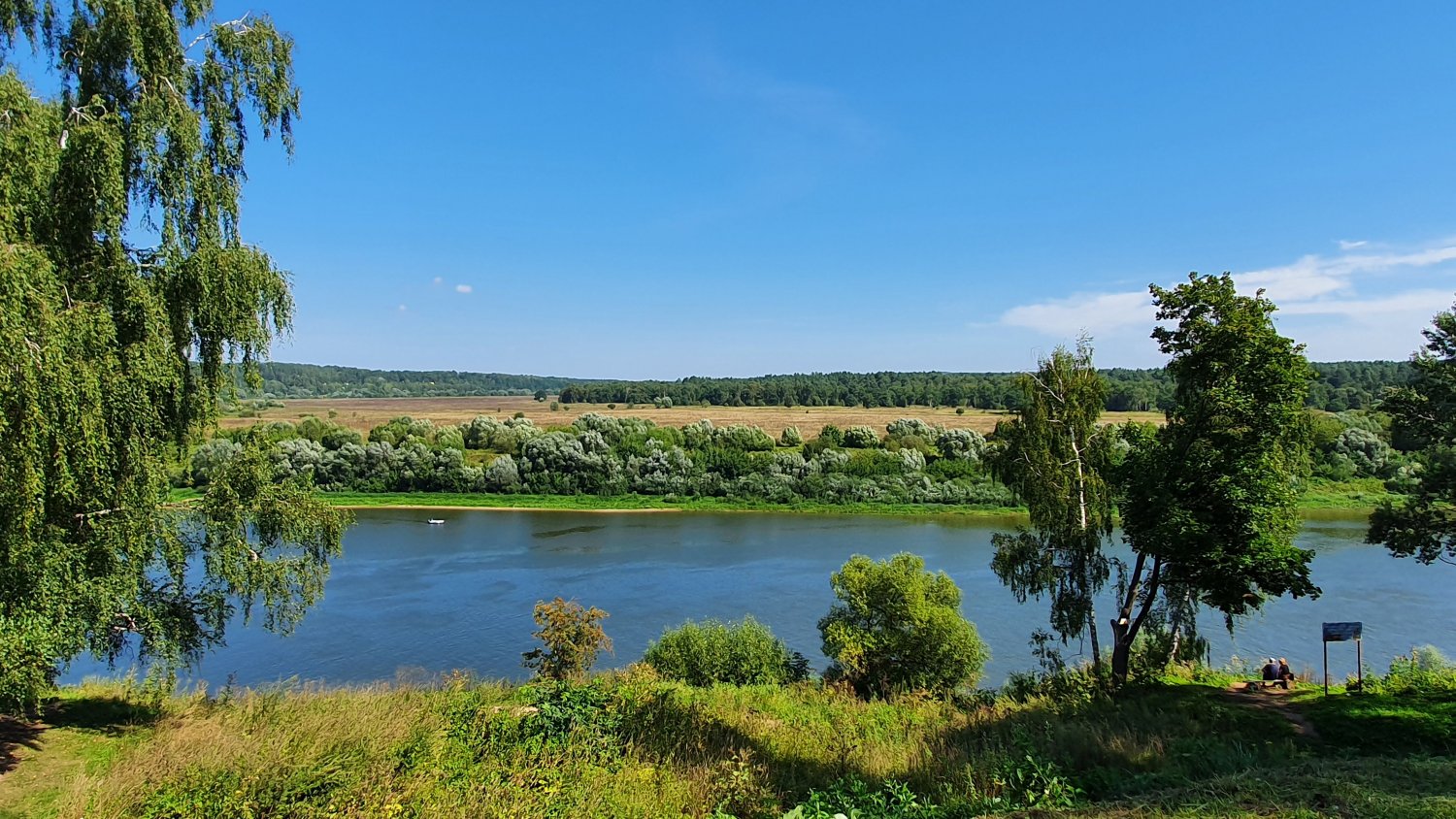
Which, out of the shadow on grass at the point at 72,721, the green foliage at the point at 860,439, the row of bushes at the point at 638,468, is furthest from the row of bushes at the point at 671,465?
the shadow on grass at the point at 72,721

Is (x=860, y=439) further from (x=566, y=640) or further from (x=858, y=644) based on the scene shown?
(x=566, y=640)

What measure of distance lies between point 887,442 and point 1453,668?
140 feet

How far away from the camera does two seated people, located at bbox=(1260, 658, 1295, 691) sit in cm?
1211

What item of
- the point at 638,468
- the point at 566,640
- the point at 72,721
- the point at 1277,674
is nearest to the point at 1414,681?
the point at 1277,674

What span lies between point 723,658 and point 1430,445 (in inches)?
470

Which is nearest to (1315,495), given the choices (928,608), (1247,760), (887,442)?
(887,442)

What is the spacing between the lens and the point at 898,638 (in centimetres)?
1526

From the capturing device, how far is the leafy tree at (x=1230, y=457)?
10969 millimetres

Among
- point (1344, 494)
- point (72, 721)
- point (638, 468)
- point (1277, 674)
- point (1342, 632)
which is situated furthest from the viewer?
point (638, 468)

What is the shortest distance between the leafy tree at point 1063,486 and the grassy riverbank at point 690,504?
1140 inches

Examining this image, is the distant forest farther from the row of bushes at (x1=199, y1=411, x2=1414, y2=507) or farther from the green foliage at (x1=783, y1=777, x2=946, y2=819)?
the green foliage at (x1=783, y1=777, x2=946, y2=819)

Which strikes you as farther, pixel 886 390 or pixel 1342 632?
pixel 886 390

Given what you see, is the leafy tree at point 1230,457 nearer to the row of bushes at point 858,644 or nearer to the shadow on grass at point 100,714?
the row of bushes at point 858,644

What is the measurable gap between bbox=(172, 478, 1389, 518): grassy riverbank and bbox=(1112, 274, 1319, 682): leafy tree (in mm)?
30990
